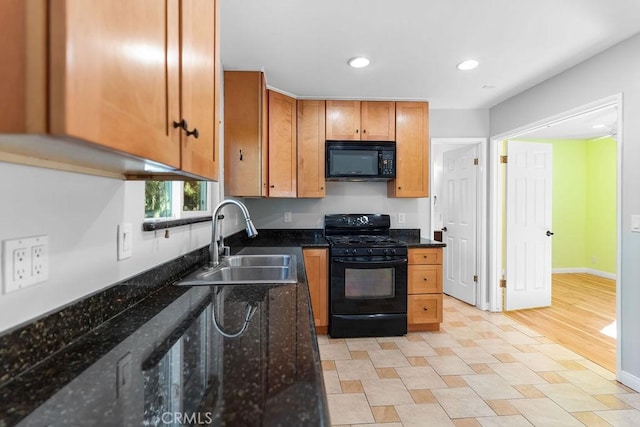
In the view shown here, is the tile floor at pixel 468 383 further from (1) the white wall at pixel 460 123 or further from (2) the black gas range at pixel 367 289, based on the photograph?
(1) the white wall at pixel 460 123

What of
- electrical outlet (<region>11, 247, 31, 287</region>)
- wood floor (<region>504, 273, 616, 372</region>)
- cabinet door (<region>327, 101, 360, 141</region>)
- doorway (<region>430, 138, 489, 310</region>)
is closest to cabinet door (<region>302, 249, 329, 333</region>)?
cabinet door (<region>327, 101, 360, 141</region>)

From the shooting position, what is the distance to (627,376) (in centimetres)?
213

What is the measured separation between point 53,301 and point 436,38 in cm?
240

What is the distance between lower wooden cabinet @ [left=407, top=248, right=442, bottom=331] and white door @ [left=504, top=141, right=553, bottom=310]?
119 centimetres

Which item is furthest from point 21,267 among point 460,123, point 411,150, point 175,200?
point 460,123

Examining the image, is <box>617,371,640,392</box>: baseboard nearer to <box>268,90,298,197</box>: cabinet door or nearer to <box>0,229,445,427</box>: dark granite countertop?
<box>0,229,445,427</box>: dark granite countertop

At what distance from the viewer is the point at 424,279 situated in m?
3.06

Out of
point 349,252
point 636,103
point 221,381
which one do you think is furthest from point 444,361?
point 221,381

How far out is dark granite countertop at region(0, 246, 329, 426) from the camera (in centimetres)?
50

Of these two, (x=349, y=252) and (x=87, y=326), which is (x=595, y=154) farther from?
(x=87, y=326)

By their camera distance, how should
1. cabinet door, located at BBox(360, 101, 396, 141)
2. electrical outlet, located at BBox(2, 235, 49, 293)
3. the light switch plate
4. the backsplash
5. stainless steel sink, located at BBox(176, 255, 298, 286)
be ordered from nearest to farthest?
electrical outlet, located at BBox(2, 235, 49, 293) < the light switch plate < stainless steel sink, located at BBox(176, 255, 298, 286) < cabinet door, located at BBox(360, 101, 396, 141) < the backsplash

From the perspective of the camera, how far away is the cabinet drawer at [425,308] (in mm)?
3049

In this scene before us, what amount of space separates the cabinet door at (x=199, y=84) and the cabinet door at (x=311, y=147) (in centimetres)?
216

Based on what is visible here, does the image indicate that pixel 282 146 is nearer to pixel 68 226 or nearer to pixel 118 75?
pixel 68 226
